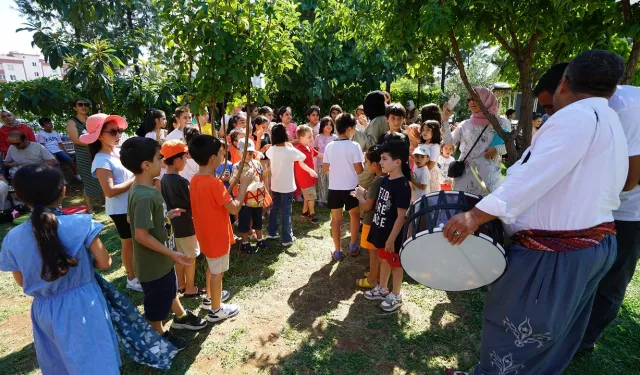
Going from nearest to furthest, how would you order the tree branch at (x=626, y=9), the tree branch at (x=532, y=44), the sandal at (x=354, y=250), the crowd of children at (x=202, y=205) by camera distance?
the crowd of children at (x=202, y=205)
the tree branch at (x=626, y=9)
the tree branch at (x=532, y=44)
the sandal at (x=354, y=250)

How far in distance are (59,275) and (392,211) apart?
2.60m

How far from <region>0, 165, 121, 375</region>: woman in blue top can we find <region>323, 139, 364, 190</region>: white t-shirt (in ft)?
9.54

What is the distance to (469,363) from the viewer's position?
2.96 m

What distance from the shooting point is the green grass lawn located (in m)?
2.97

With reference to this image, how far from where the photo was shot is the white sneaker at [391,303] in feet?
12.0

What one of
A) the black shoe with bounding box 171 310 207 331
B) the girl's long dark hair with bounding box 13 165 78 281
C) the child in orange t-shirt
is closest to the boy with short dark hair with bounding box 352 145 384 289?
the child in orange t-shirt

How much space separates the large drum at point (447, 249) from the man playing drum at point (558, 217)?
0.10 metres

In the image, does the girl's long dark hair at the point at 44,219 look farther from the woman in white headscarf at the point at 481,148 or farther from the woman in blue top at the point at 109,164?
the woman in white headscarf at the point at 481,148

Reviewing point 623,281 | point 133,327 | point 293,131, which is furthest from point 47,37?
point 623,281

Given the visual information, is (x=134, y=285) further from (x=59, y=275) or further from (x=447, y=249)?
(x=447, y=249)

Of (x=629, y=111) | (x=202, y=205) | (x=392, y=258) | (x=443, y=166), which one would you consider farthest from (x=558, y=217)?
(x=443, y=166)

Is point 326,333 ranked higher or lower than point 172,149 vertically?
lower

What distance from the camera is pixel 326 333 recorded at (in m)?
3.40

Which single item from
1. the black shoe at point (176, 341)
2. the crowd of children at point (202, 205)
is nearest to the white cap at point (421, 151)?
the crowd of children at point (202, 205)
